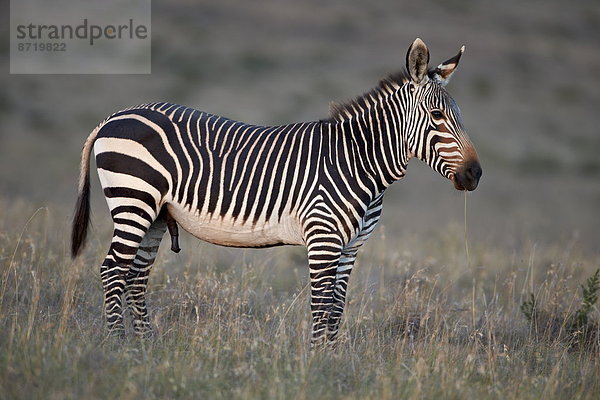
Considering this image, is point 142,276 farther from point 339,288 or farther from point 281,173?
point 339,288

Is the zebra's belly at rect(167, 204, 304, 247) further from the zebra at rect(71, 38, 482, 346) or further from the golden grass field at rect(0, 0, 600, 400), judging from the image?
the golden grass field at rect(0, 0, 600, 400)

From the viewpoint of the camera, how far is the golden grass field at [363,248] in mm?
5461

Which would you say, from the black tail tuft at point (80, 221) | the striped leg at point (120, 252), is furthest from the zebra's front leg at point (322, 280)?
the black tail tuft at point (80, 221)

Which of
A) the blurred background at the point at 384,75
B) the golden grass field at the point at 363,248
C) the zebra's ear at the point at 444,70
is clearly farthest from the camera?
the blurred background at the point at 384,75

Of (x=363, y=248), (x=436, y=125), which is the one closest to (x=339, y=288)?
(x=436, y=125)

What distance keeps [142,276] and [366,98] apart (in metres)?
2.86

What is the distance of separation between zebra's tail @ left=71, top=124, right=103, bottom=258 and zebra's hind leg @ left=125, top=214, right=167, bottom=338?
0.56 m

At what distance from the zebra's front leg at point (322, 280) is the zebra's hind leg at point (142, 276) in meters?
1.62

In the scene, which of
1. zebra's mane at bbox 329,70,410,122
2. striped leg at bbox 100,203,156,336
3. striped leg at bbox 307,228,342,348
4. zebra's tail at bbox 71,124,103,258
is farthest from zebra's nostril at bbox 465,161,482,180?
zebra's tail at bbox 71,124,103,258

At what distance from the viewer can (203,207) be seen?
21.7ft

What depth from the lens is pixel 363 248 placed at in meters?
12.2

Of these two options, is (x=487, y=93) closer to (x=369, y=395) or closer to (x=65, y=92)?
(x=65, y=92)

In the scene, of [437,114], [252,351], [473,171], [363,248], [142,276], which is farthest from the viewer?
[363,248]

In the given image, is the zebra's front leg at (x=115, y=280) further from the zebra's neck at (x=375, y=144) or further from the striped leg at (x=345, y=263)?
the zebra's neck at (x=375, y=144)
